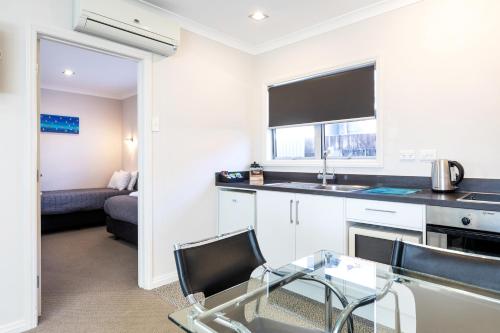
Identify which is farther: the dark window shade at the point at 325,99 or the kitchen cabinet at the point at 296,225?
the dark window shade at the point at 325,99

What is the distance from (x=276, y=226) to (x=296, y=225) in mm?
222

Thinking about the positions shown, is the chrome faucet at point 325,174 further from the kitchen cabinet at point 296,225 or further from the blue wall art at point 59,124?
the blue wall art at point 59,124

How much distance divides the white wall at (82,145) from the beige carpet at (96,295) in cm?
218

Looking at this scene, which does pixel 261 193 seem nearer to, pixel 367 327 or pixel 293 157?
pixel 293 157

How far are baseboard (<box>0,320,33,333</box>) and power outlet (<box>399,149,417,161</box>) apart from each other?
3041 mm

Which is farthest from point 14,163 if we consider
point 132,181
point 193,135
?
point 132,181

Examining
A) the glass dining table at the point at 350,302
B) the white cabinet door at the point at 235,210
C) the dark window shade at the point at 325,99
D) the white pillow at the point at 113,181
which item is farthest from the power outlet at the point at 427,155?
the white pillow at the point at 113,181

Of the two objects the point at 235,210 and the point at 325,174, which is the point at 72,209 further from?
the point at 325,174

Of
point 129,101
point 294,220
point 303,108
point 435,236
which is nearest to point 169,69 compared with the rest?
point 303,108

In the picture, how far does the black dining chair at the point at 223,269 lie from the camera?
1.25m

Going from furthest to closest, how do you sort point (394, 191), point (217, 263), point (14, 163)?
point (394, 191) → point (14, 163) → point (217, 263)

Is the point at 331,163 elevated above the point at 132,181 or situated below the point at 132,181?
above

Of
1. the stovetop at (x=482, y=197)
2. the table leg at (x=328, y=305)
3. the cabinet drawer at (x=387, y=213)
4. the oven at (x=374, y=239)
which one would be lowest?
the table leg at (x=328, y=305)

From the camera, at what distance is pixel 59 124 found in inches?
227
